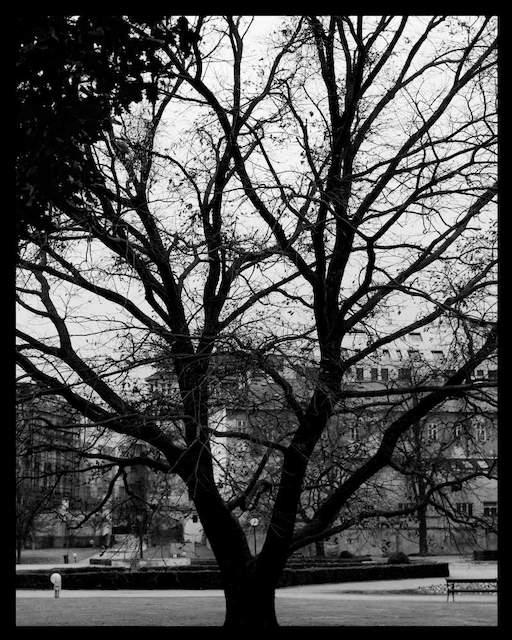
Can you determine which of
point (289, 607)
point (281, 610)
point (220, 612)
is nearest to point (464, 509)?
point (281, 610)

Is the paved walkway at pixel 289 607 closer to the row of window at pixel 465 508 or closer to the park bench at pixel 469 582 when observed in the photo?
the park bench at pixel 469 582

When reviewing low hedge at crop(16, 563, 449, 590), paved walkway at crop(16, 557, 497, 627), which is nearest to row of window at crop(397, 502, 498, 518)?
paved walkway at crop(16, 557, 497, 627)

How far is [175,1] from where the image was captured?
9.93ft

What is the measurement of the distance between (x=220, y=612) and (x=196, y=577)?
8.53m

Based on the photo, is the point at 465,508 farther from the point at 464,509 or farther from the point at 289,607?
the point at 464,509

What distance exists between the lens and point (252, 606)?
38.2 ft

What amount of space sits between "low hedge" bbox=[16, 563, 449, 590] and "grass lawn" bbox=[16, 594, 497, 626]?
146 inches

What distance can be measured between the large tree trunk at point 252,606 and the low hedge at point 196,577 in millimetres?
12337

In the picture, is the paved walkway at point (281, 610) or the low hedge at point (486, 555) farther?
the low hedge at point (486, 555)

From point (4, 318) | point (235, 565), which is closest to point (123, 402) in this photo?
point (235, 565)

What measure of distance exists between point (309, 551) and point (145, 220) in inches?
1430

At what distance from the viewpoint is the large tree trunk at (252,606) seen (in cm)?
1155

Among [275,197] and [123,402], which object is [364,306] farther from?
[123,402]

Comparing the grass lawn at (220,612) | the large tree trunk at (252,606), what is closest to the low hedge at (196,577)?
the grass lawn at (220,612)
